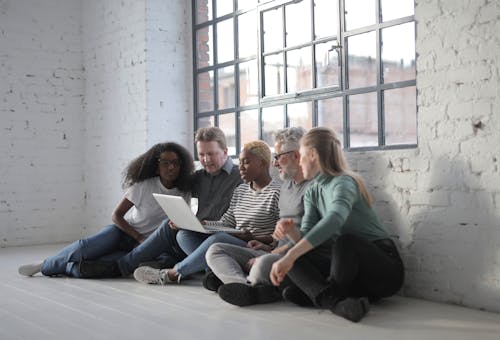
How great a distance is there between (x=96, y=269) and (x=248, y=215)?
1.20m

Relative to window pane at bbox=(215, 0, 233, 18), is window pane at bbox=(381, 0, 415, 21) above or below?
below

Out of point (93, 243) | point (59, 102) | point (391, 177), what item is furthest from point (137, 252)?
point (59, 102)

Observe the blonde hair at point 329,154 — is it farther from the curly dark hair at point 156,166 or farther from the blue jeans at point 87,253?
the blue jeans at point 87,253

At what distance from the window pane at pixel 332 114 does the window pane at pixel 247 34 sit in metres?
1.04

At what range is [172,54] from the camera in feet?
21.3

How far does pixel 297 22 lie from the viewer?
518 cm

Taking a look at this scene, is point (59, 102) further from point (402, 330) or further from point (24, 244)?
point (402, 330)

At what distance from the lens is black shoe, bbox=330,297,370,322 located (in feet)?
10.6

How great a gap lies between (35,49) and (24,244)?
1996 mm

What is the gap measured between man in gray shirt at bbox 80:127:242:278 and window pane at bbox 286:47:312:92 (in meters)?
0.78

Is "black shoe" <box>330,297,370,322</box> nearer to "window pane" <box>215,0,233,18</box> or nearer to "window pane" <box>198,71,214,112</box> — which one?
"window pane" <box>198,71,214,112</box>

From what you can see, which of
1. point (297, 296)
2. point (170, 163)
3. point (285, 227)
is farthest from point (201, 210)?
point (285, 227)

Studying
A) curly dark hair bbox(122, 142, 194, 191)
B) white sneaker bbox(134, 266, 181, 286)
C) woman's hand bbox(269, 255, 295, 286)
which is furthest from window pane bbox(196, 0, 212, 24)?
woman's hand bbox(269, 255, 295, 286)

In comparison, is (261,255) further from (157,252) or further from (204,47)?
(204,47)
